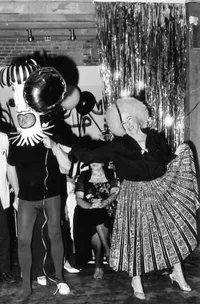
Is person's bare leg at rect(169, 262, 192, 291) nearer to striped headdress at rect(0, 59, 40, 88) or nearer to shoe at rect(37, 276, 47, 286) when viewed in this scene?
shoe at rect(37, 276, 47, 286)

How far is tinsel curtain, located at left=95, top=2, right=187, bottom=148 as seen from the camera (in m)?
5.59

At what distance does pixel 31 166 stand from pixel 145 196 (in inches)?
42.7

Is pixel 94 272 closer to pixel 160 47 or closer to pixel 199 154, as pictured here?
pixel 199 154

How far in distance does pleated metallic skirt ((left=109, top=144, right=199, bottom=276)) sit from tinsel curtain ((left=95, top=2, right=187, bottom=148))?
1.44m

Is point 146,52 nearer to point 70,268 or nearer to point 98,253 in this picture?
point 98,253

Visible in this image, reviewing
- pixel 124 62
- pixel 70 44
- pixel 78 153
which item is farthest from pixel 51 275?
pixel 70 44

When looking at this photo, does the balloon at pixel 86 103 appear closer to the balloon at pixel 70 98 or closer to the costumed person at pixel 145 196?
the balloon at pixel 70 98

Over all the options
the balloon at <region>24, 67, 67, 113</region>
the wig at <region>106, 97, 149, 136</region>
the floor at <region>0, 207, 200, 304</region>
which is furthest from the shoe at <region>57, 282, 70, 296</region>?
the balloon at <region>24, 67, 67, 113</region>

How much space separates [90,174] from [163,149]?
994 millimetres

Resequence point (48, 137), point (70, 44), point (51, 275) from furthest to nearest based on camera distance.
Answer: point (70, 44)
point (51, 275)
point (48, 137)

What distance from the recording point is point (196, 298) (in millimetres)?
4418

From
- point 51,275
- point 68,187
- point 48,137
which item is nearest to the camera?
point 48,137

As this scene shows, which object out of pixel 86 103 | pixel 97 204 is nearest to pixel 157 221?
pixel 97 204

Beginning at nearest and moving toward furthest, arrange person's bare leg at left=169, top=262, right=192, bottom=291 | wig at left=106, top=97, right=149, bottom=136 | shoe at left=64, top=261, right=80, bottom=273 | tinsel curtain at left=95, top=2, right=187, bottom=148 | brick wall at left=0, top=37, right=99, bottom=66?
1. wig at left=106, top=97, right=149, bottom=136
2. person's bare leg at left=169, top=262, right=192, bottom=291
3. shoe at left=64, top=261, right=80, bottom=273
4. tinsel curtain at left=95, top=2, right=187, bottom=148
5. brick wall at left=0, top=37, right=99, bottom=66
